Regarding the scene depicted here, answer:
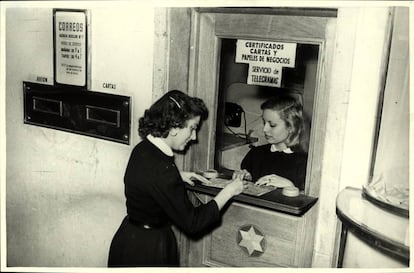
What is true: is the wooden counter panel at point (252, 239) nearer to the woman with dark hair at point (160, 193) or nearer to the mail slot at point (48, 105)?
the woman with dark hair at point (160, 193)

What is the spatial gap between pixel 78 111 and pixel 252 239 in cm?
100

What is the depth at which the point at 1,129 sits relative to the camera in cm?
193

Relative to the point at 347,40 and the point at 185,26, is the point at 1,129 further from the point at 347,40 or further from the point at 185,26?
the point at 347,40

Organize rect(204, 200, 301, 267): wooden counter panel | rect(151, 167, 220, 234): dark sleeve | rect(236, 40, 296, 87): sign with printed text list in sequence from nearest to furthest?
rect(151, 167, 220, 234): dark sleeve
rect(236, 40, 296, 87): sign with printed text list
rect(204, 200, 301, 267): wooden counter panel

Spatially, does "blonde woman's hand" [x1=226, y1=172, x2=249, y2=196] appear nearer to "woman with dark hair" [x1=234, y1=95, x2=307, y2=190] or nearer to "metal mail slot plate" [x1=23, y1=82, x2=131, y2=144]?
"woman with dark hair" [x1=234, y1=95, x2=307, y2=190]

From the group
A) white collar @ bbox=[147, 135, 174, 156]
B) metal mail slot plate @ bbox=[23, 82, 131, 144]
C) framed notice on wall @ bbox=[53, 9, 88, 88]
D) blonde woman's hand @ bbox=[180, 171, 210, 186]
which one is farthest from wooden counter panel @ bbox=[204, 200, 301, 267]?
framed notice on wall @ bbox=[53, 9, 88, 88]

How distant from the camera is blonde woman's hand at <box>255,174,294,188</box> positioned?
187 centimetres

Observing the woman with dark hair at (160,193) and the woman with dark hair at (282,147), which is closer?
the woman with dark hair at (160,193)

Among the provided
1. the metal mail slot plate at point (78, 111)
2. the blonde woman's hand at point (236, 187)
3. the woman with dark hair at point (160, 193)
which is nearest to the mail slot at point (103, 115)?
the metal mail slot plate at point (78, 111)

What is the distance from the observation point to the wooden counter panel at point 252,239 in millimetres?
1934

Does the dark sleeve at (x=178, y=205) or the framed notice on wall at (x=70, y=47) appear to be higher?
the framed notice on wall at (x=70, y=47)

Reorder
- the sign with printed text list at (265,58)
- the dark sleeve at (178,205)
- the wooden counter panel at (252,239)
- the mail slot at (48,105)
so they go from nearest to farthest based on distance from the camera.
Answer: the dark sleeve at (178,205)
the sign with printed text list at (265,58)
the wooden counter panel at (252,239)
the mail slot at (48,105)

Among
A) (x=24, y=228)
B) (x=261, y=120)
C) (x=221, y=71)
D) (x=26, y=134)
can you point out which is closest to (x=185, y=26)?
(x=221, y=71)

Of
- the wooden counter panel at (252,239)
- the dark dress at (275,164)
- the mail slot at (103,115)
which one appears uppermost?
the mail slot at (103,115)
